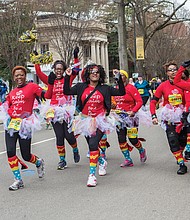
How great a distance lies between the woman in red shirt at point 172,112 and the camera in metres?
7.23

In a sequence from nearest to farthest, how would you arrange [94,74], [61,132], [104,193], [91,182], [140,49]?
1. [104,193]
2. [91,182]
3. [94,74]
4. [61,132]
5. [140,49]

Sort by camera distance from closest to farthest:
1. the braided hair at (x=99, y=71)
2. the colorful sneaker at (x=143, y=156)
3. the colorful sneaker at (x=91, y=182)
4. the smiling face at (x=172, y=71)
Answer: the colorful sneaker at (x=91, y=182) → the braided hair at (x=99, y=71) → the smiling face at (x=172, y=71) → the colorful sneaker at (x=143, y=156)

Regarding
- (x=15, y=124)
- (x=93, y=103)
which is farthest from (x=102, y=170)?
(x=15, y=124)

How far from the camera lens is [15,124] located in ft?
21.8

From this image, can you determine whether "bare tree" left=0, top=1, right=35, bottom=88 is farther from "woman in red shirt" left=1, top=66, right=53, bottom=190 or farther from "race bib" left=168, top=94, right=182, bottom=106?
"race bib" left=168, top=94, right=182, bottom=106

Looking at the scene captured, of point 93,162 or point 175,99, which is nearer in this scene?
point 93,162

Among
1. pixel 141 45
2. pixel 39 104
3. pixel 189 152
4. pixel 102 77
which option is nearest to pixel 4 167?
pixel 39 104

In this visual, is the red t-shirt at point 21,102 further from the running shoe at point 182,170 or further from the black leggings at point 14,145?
the running shoe at point 182,170

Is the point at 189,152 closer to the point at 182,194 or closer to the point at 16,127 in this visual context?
the point at 182,194

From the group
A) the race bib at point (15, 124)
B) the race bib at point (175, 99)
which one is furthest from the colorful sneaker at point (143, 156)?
the race bib at point (15, 124)

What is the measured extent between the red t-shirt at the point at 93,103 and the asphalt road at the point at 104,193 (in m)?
1.09

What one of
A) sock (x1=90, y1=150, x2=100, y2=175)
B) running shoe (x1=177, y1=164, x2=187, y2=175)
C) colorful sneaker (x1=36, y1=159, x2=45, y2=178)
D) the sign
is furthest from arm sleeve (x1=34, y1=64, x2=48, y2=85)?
the sign

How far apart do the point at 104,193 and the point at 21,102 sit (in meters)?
1.87

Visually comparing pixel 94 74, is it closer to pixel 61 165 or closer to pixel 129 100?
pixel 129 100
